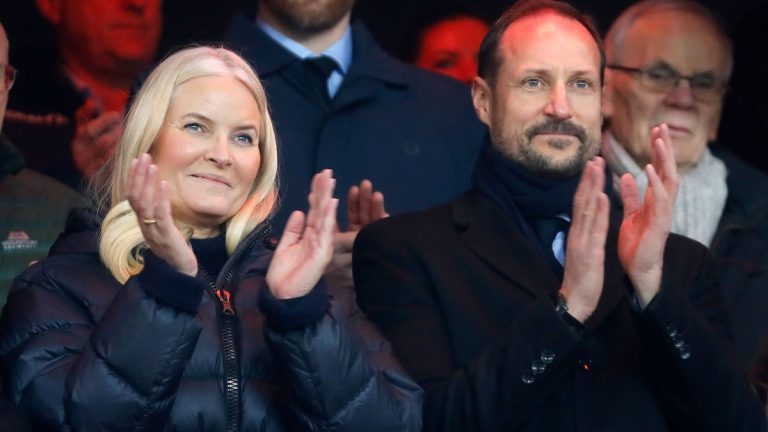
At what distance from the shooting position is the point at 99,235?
12.0ft

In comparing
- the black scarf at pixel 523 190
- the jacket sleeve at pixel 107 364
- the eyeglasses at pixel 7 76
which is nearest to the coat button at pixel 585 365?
the black scarf at pixel 523 190

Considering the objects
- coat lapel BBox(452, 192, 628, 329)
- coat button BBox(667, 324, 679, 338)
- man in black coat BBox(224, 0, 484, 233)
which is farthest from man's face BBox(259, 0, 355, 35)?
coat button BBox(667, 324, 679, 338)

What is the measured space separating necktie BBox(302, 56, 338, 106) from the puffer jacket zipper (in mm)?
1101

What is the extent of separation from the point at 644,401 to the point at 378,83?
4.49 feet

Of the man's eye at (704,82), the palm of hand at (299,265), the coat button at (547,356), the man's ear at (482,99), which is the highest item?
the man's eye at (704,82)

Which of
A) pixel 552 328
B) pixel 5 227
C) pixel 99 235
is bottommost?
pixel 5 227

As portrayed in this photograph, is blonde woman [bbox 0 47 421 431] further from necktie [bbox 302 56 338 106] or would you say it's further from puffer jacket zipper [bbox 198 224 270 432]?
necktie [bbox 302 56 338 106]

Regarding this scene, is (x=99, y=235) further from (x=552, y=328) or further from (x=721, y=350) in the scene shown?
(x=721, y=350)

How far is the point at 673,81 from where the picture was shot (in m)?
4.93

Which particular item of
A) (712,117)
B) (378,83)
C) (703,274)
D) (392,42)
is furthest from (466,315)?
(392,42)

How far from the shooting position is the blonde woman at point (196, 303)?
130 inches

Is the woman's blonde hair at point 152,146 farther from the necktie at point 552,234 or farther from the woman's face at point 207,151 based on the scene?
the necktie at point 552,234

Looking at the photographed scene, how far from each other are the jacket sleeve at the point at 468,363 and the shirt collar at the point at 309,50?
3.30 ft

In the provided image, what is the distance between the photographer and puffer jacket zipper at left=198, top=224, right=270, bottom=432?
11.4ft
